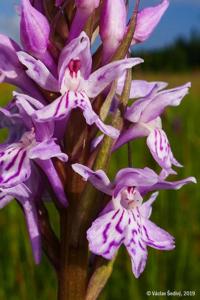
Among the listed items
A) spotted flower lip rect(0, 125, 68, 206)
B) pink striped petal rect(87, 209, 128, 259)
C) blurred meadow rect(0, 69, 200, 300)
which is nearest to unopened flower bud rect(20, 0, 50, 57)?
spotted flower lip rect(0, 125, 68, 206)

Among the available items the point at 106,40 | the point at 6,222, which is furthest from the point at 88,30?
the point at 6,222

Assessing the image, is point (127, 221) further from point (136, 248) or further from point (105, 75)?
point (105, 75)

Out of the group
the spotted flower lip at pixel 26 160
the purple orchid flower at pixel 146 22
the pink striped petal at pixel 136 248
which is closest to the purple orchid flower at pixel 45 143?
the spotted flower lip at pixel 26 160

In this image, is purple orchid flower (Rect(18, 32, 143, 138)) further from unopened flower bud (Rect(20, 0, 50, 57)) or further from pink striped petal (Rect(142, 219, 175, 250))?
pink striped petal (Rect(142, 219, 175, 250))

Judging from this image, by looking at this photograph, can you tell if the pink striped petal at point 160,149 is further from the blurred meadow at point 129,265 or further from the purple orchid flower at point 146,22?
the blurred meadow at point 129,265

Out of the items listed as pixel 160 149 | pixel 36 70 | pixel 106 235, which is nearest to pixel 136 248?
pixel 106 235

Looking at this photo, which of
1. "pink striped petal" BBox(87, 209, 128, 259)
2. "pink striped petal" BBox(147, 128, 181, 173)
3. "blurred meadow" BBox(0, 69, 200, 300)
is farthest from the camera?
"blurred meadow" BBox(0, 69, 200, 300)

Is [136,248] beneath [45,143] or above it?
beneath
